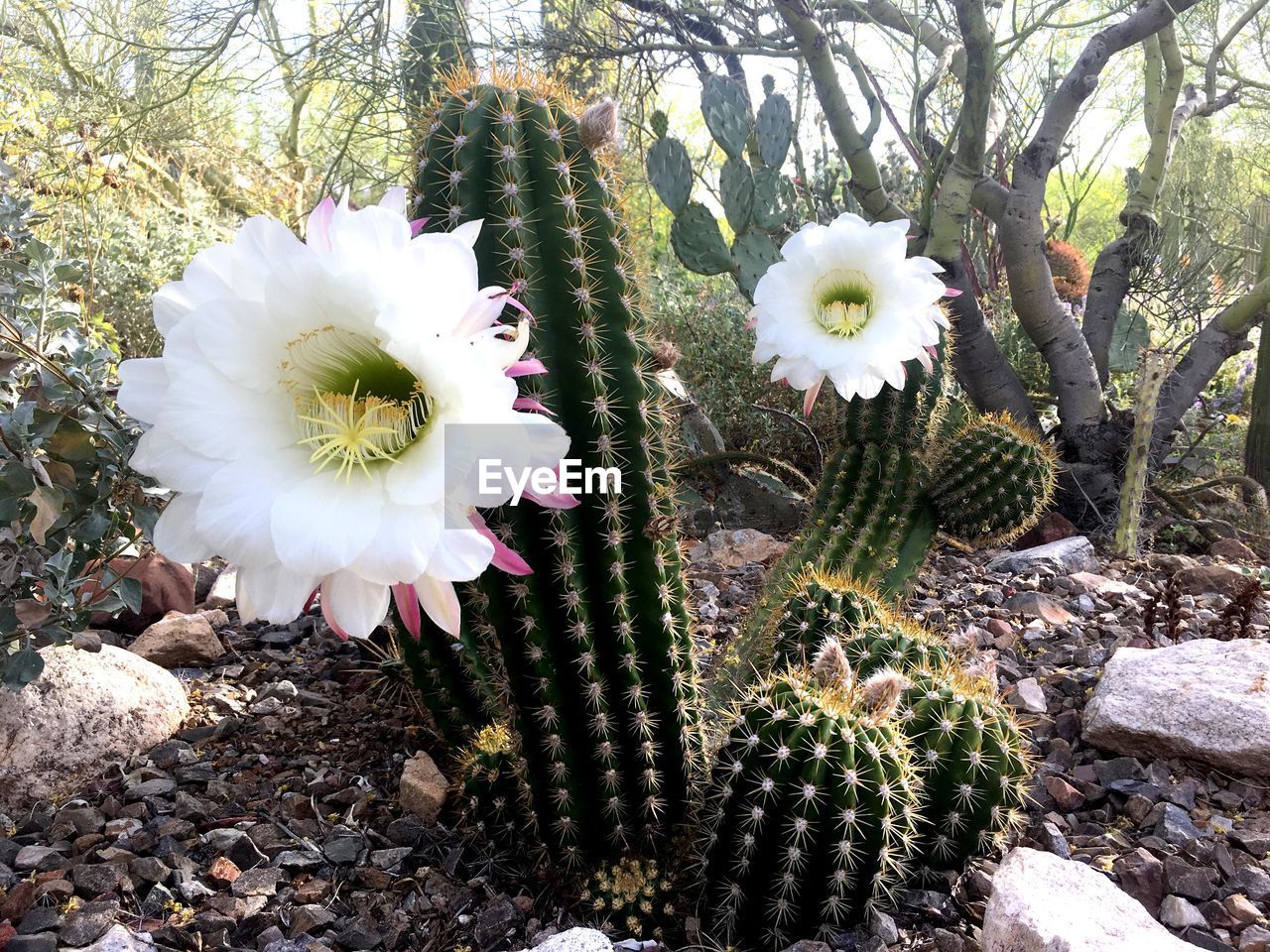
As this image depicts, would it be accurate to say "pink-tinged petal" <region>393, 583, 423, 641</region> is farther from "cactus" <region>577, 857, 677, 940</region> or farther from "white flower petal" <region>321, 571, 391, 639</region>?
"cactus" <region>577, 857, 677, 940</region>

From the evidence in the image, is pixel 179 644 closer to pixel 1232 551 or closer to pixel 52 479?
pixel 52 479

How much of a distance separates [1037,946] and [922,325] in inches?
53.9

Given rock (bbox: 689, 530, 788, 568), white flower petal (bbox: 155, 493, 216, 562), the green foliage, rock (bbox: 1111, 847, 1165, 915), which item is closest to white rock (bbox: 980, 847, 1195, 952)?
rock (bbox: 1111, 847, 1165, 915)

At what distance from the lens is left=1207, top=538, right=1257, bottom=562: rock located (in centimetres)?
334

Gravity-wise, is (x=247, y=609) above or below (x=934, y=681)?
above

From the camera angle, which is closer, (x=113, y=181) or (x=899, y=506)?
(x=113, y=181)

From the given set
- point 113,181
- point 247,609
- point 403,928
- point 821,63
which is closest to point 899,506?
point 821,63

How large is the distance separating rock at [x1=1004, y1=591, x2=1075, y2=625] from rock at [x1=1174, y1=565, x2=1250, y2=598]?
0.53 metres

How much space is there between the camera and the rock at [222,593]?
2.69m

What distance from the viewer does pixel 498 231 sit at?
4.91 ft

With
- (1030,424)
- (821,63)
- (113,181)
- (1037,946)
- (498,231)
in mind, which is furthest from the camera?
(1030,424)

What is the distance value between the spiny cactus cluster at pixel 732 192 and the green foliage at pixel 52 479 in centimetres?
217

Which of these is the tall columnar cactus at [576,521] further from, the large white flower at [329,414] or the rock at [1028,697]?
the rock at [1028,697]

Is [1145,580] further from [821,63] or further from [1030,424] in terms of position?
[821,63]
